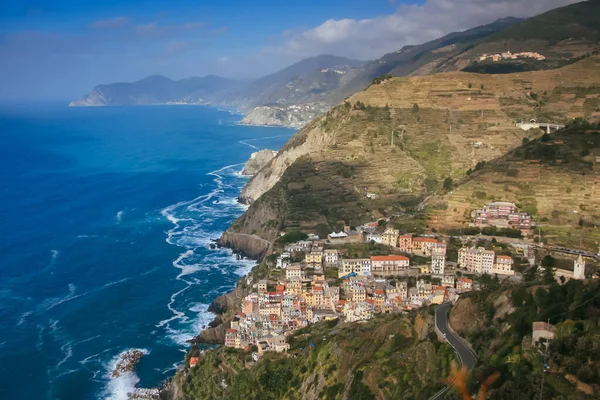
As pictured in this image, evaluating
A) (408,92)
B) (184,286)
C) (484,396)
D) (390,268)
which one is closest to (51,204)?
(184,286)

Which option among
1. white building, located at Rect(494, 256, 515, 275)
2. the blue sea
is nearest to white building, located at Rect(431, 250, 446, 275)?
white building, located at Rect(494, 256, 515, 275)

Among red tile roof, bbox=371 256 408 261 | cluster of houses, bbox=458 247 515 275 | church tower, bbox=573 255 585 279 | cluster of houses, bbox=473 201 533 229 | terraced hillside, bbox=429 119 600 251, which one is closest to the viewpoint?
church tower, bbox=573 255 585 279

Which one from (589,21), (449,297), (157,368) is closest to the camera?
(449,297)

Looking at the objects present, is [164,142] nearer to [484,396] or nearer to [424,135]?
[424,135]

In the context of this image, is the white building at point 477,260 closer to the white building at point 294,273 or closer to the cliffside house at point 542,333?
the white building at point 294,273

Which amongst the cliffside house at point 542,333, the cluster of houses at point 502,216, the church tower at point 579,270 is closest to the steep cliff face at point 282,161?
the cluster of houses at point 502,216

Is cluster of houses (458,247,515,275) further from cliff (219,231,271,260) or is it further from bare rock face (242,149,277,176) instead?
bare rock face (242,149,277,176)
